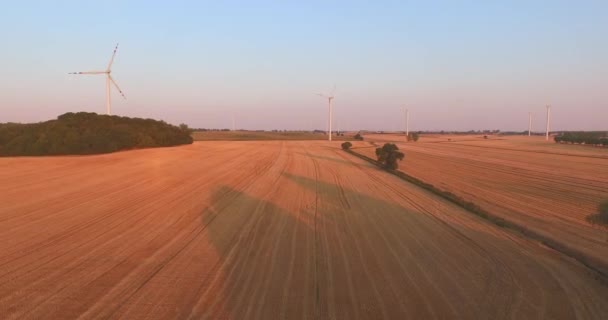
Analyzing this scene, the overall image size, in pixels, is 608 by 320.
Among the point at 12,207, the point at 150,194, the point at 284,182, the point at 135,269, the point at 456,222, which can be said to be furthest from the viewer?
the point at 284,182

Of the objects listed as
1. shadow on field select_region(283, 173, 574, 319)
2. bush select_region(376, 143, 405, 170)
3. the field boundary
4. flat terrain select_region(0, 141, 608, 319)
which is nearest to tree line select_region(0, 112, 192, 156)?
bush select_region(376, 143, 405, 170)

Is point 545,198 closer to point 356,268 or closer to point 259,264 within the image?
point 356,268

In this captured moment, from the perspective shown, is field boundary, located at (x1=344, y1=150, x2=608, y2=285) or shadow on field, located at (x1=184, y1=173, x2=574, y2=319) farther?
field boundary, located at (x1=344, y1=150, x2=608, y2=285)

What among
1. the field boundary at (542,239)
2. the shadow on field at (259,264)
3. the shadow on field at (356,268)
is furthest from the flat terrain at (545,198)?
the shadow on field at (259,264)

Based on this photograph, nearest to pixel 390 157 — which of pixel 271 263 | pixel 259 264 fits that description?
pixel 271 263

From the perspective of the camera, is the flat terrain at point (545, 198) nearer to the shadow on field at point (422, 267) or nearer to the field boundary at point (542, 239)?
the field boundary at point (542, 239)

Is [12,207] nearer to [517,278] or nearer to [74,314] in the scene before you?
[74,314]

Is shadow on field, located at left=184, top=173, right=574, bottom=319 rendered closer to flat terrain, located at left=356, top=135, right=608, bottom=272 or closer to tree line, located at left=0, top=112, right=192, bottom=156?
flat terrain, located at left=356, top=135, right=608, bottom=272

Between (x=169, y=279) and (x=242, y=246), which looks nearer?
(x=169, y=279)

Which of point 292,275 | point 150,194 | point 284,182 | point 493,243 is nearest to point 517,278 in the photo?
point 493,243
